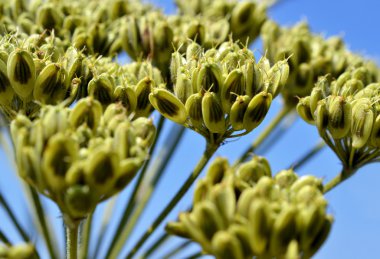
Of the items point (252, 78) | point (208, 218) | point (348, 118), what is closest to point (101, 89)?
point (252, 78)

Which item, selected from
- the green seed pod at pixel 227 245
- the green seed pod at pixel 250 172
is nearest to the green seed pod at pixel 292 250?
the green seed pod at pixel 227 245

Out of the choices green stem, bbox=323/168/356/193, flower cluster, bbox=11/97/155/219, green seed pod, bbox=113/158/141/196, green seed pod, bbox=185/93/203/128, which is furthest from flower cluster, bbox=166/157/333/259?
green stem, bbox=323/168/356/193

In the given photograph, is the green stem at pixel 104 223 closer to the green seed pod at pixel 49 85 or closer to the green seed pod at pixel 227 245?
the green seed pod at pixel 49 85

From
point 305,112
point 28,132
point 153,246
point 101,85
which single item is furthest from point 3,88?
point 305,112

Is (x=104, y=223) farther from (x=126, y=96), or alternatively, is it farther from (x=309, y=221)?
(x=309, y=221)

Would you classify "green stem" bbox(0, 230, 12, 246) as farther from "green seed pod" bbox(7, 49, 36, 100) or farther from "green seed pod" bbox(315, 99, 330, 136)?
"green seed pod" bbox(315, 99, 330, 136)

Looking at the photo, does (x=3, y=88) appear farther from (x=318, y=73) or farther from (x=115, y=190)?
(x=318, y=73)
